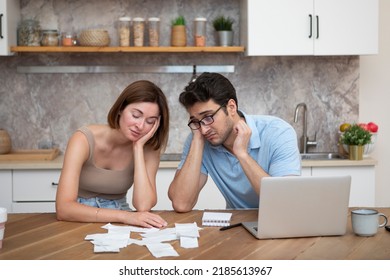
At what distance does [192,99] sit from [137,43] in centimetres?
175

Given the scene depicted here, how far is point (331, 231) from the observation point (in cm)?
231

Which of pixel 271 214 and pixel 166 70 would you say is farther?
pixel 166 70

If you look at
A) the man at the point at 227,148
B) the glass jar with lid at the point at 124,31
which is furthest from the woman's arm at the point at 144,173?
the glass jar with lid at the point at 124,31

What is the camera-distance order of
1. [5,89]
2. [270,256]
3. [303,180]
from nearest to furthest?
[270,256]
[303,180]
[5,89]

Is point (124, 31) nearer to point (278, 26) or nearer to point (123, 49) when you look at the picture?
point (123, 49)

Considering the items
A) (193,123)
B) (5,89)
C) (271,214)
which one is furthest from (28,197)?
(271,214)

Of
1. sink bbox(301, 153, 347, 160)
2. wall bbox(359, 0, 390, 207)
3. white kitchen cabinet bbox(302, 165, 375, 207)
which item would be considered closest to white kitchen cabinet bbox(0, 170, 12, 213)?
sink bbox(301, 153, 347, 160)

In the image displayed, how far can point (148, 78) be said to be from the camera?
15.5 ft

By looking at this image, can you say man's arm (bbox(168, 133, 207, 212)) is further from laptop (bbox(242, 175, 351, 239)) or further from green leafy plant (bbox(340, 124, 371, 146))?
green leafy plant (bbox(340, 124, 371, 146))

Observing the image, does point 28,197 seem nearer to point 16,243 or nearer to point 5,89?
point 5,89

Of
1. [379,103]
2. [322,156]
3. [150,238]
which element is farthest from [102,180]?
[379,103]

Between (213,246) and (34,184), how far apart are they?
2260 mm

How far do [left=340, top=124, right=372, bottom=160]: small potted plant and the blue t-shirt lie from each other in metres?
1.46

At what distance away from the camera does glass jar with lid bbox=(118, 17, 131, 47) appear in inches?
175
